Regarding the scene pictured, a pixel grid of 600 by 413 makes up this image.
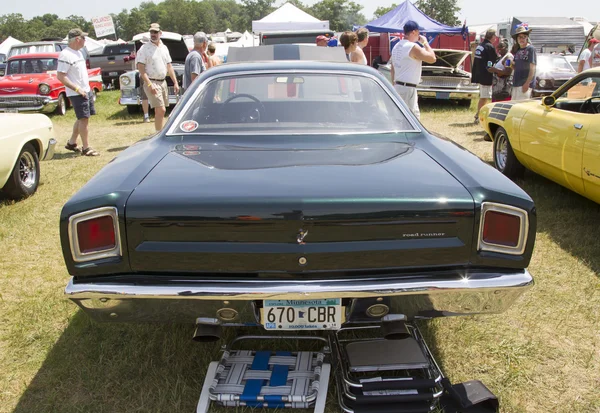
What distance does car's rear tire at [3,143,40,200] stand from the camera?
17.2 feet

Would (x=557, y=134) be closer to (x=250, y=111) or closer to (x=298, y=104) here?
(x=298, y=104)

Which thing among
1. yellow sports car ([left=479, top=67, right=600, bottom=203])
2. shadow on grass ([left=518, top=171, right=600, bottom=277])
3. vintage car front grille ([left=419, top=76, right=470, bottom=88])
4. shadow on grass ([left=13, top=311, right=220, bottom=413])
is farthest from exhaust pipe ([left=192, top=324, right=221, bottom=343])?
vintage car front grille ([left=419, top=76, right=470, bottom=88])

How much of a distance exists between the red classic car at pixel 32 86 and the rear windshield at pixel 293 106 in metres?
9.64

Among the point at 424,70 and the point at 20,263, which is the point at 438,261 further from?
the point at 424,70

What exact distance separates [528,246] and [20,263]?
3506mm

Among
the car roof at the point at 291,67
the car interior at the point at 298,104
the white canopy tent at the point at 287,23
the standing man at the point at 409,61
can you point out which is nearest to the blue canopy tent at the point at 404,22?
the white canopy tent at the point at 287,23

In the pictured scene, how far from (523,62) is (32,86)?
9595 millimetres

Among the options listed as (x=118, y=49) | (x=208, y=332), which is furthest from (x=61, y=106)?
(x=208, y=332)

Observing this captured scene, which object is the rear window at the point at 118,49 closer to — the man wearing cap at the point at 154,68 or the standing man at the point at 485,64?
the man wearing cap at the point at 154,68

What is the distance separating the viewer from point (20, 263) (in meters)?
3.94

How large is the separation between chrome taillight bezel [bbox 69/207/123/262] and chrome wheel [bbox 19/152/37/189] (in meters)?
3.86

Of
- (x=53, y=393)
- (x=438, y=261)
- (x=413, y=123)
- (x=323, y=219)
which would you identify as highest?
(x=413, y=123)

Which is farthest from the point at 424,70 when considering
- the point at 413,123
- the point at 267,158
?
the point at 267,158

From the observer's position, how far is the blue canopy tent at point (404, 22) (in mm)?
16391
